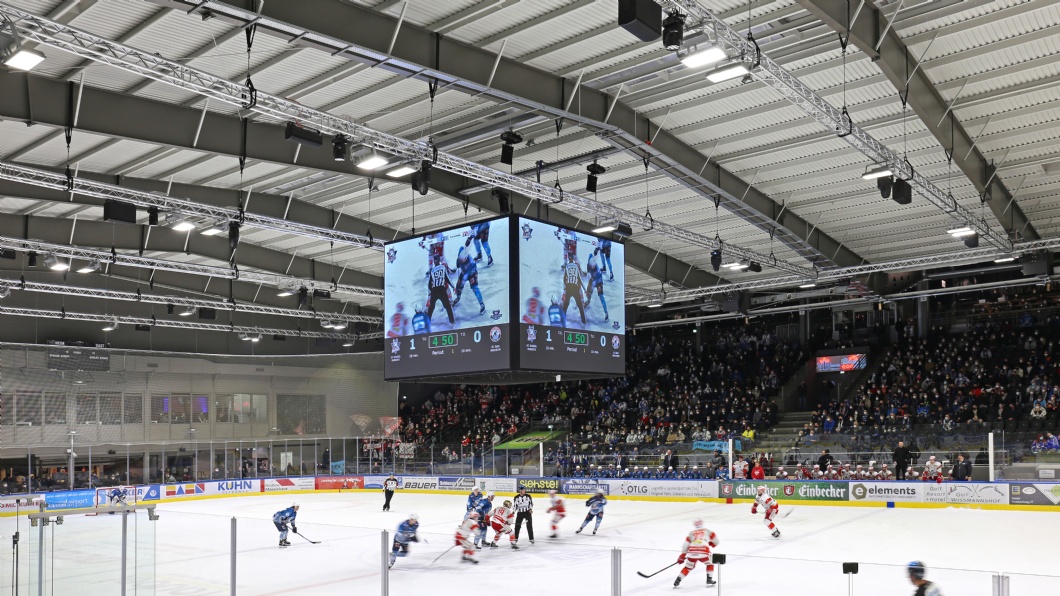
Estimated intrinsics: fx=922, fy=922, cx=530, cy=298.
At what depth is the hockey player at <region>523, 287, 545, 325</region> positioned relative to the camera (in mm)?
17672

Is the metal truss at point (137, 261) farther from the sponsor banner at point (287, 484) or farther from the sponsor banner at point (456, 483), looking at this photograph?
the sponsor banner at point (287, 484)

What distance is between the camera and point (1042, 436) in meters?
24.0

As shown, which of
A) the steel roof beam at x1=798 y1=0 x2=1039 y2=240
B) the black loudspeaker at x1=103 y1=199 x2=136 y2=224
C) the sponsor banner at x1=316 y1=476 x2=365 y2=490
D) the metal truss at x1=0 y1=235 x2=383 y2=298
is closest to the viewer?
the steel roof beam at x1=798 y1=0 x2=1039 y2=240

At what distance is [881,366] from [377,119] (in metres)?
23.9

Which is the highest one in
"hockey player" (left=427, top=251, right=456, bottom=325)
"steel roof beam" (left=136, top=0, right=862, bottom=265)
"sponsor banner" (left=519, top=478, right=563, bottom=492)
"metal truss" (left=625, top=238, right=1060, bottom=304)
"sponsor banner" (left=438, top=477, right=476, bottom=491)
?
"steel roof beam" (left=136, top=0, right=862, bottom=265)

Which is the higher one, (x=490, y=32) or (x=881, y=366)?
(x=490, y=32)

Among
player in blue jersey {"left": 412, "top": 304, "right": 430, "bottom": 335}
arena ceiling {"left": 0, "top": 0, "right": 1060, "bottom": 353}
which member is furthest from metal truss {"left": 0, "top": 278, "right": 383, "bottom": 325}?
player in blue jersey {"left": 412, "top": 304, "right": 430, "bottom": 335}

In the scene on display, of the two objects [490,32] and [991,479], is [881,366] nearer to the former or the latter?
[991,479]

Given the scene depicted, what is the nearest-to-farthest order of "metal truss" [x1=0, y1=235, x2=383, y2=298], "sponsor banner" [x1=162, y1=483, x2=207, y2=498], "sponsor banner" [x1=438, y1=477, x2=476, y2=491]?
"metal truss" [x1=0, y1=235, x2=383, y2=298]
"sponsor banner" [x1=438, y1=477, x2=476, y2=491]
"sponsor banner" [x1=162, y1=483, x2=207, y2=498]

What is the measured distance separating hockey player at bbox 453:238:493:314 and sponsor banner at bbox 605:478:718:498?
45.4 ft

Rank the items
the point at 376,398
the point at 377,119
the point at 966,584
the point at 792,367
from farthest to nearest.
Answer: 1. the point at 376,398
2. the point at 792,367
3. the point at 377,119
4. the point at 966,584

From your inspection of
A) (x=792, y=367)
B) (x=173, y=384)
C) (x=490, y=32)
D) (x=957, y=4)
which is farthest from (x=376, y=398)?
(x=957, y=4)

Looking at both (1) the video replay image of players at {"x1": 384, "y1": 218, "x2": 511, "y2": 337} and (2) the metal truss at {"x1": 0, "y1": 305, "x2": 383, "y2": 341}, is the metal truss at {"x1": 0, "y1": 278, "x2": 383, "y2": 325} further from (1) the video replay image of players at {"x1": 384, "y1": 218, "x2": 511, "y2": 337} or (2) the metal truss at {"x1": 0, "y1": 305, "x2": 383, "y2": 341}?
(1) the video replay image of players at {"x1": 384, "y1": 218, "x2": 511, "y2": 337}

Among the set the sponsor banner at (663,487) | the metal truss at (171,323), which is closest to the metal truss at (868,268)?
the sponsor banner at (663,487)
